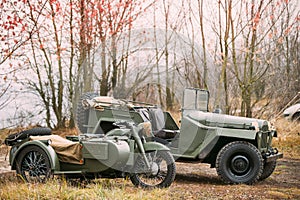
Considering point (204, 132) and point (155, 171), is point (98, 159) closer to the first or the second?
point (155, 171)

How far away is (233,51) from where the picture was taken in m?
11.9

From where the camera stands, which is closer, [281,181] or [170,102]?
[281,181]

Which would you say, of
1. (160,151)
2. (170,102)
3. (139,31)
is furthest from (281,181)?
(139,31)

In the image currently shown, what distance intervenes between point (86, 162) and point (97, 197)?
3.57 feet

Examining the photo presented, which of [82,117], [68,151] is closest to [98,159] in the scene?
[68,151]

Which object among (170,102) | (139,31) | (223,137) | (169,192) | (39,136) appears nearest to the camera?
(169,192)

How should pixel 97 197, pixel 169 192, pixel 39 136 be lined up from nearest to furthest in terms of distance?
pixel 97 197, pixel 169 192, pixel 39 136

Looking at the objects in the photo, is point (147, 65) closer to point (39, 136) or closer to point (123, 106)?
point (123, 106)

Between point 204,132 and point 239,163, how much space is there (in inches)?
24.2

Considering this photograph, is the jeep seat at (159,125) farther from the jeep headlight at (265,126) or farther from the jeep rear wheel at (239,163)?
the jeep headlight at (265,126)

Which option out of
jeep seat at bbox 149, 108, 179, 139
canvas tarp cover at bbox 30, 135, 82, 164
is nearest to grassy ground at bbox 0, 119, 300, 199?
canvas tarp cover at bbox 30, 135, 82, 164

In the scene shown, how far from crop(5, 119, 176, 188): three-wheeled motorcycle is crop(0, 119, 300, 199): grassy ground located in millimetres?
141

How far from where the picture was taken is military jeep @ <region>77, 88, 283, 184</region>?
6.91m

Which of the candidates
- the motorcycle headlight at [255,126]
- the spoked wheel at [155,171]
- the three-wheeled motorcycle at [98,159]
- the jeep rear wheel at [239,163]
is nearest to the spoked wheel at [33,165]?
the three-wheeled motorcycle at [98,159]
